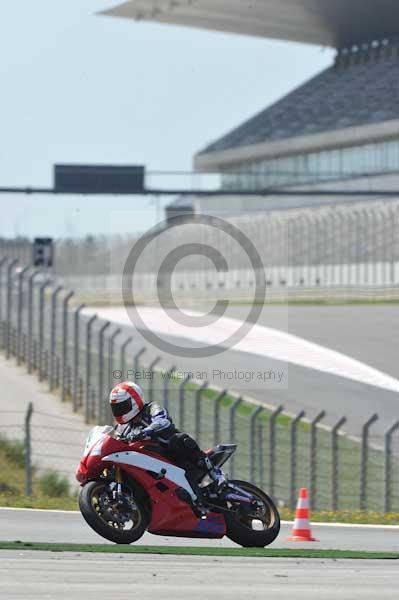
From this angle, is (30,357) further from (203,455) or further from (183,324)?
A: (203,455)

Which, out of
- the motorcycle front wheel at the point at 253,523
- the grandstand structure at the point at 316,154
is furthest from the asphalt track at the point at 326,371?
the motorcycle front wheel at the point at 253,523

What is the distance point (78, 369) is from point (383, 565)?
17.2 m

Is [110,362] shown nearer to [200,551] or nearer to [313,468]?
[313,468]

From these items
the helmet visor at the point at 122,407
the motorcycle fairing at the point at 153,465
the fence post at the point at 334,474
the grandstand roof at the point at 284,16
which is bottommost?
the fence post at the point at 334,474

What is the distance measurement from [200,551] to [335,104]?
64.3m

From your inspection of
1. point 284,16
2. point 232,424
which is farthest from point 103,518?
point 284,16

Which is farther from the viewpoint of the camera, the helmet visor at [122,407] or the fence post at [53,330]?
the fence post at [53,330]

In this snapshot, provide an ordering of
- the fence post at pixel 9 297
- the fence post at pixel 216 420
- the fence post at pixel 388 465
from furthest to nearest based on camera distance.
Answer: the fence post at pixel 9 297 < the fence post at pixel 216 420 < the fence post at pixel 388 465

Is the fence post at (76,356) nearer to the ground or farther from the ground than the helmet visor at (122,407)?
nearer to the ground

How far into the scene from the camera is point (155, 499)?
11.5 metres

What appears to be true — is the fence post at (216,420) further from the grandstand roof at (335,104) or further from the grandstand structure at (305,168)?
the grandstand roof at (335,104)

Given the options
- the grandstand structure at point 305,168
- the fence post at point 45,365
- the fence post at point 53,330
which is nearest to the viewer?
the fence post at point 53,330

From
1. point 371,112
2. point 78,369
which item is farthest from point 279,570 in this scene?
point 371,112

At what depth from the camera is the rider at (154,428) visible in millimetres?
11555
